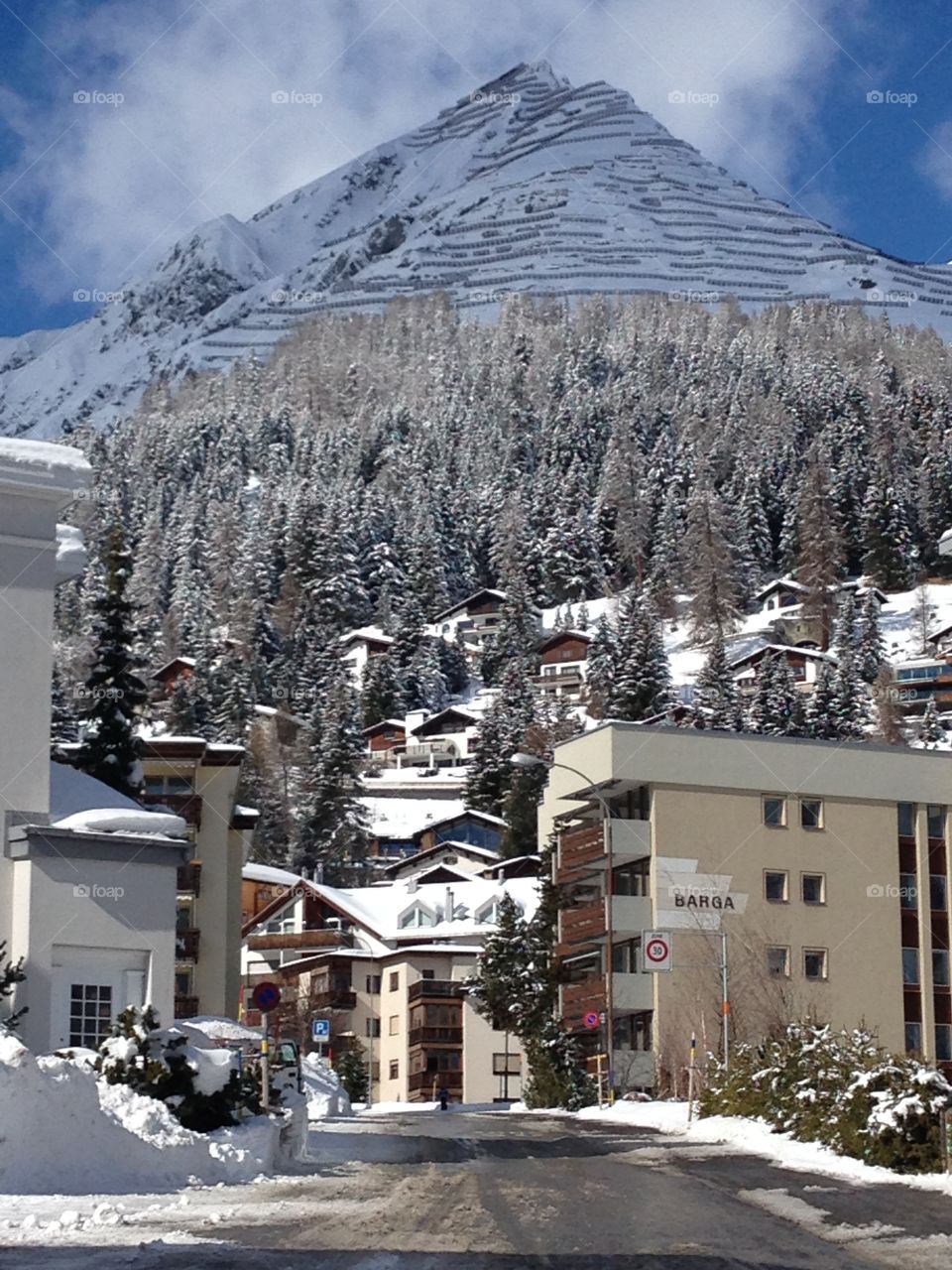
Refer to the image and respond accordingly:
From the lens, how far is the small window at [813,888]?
68869 millimetres

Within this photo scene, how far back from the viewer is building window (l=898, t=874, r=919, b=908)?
70.3 m

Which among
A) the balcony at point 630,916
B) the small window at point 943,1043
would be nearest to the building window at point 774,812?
the balcony at point 630,916

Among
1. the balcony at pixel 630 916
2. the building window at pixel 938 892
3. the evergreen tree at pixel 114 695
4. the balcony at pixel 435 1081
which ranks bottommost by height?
the balcony at pixel 435 1081

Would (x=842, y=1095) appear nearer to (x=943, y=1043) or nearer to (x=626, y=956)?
(x=626, y=956)

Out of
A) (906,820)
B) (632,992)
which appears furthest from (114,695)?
(906,820)

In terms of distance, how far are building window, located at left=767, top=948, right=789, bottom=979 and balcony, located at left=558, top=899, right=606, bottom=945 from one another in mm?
5936

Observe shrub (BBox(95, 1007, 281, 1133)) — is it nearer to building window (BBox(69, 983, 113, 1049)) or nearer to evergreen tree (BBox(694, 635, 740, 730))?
building window (BBox(69, 983, 113, 1049))

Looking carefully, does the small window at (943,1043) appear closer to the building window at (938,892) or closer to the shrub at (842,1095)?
the building window at (938,892)

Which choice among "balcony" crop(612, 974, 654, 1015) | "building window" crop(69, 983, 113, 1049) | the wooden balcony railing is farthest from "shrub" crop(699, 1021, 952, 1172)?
the wooden balcony railing

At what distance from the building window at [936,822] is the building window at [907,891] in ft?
7.68

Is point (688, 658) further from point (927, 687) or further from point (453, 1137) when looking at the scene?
point (453, 1137)

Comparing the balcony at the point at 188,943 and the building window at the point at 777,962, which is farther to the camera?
the building window at the point at 777,962

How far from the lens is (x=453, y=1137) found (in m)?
36.1

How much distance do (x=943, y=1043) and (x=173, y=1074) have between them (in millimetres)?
52160
